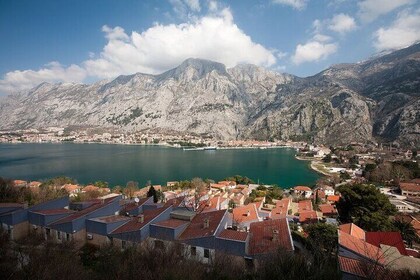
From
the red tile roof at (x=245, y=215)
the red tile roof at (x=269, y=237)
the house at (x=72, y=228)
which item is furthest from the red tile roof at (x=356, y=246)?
the house at (x=72, y=228)

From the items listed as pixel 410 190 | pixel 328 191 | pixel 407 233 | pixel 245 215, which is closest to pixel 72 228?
pixel 245 215

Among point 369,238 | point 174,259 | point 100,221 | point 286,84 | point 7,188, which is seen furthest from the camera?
point 286,84

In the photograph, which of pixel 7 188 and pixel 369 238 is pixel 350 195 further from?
pixel 7 188

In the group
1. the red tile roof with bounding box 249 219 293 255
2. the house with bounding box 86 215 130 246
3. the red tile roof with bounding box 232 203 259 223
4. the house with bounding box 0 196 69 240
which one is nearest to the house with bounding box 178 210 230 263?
the red tile roof with bounding box 249 219 293 255

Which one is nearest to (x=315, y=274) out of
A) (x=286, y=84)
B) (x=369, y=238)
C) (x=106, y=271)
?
(x=106, y=271)

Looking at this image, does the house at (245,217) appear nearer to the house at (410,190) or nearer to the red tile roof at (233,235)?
the red tile roof at (233,235)

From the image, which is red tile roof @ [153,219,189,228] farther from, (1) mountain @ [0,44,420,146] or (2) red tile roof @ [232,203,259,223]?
(1) mountain @ [0,44,420,146]
